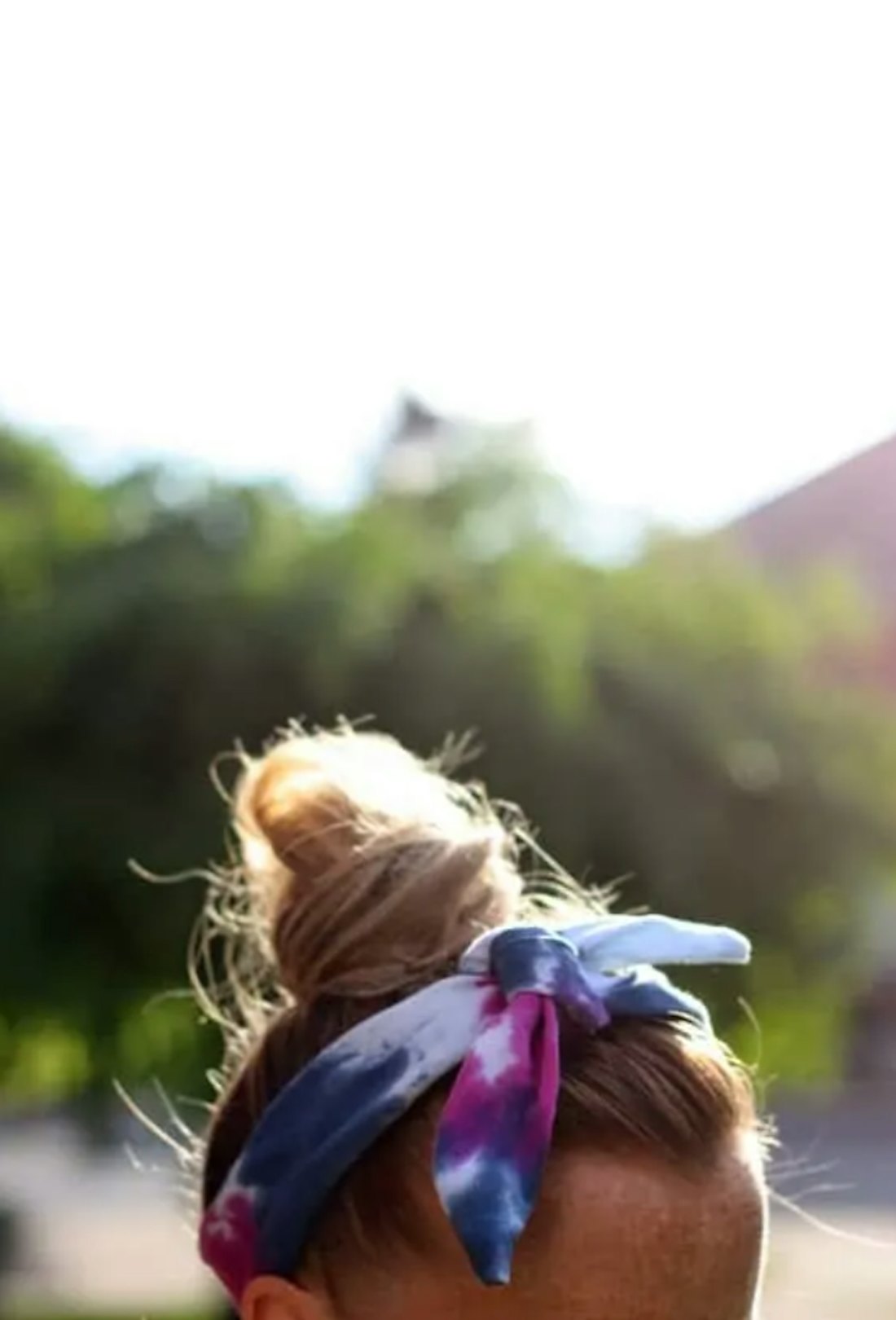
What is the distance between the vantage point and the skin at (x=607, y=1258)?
754 mm


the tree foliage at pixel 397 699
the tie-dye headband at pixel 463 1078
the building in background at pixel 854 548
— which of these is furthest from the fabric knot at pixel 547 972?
the tree foliage at pixel 397 699

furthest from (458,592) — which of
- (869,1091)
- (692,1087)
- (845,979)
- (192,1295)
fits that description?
(692,1087)

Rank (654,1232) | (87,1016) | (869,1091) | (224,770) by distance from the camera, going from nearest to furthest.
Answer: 1. (654,1232)
2. (224,770)
3. (87,1016)
4. (869,1091)

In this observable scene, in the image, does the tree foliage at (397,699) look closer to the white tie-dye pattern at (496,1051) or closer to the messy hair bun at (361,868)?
the messy hair bun at (361,868)

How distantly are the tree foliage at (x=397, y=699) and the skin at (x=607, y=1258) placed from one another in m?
2.37

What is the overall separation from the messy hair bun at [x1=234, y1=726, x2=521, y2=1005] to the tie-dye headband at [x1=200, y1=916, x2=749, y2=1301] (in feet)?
0.17

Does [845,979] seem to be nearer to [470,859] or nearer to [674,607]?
[674,607]

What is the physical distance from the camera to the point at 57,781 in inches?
132

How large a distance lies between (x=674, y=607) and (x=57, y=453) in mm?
991

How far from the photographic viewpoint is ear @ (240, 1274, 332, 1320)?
80 cm

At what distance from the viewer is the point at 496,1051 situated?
2.51 ft

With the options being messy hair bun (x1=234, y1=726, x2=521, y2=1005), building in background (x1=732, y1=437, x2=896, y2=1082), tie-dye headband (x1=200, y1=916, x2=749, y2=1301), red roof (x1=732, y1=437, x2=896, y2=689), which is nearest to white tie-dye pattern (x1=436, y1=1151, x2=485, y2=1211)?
tie-dye headband (x1=200, y1=916, x2=749, y2=1301)

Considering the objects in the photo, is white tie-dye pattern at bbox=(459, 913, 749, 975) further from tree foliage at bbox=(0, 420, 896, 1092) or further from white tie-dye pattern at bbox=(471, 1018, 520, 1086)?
tree foliage at bbox=(0, 420, 896, 1092)

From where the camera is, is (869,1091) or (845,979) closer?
(845,979)
